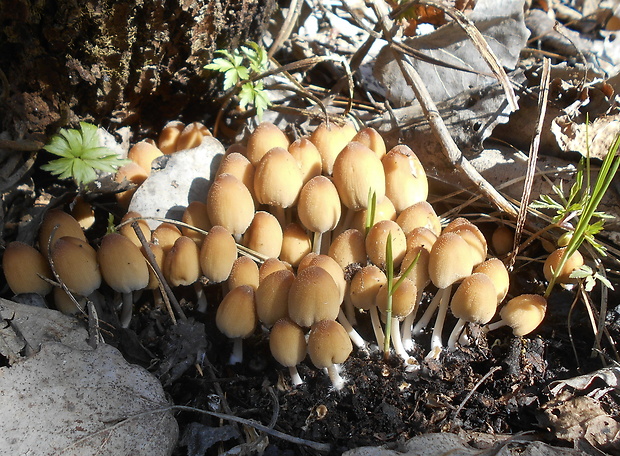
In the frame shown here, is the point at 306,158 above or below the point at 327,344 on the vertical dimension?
above

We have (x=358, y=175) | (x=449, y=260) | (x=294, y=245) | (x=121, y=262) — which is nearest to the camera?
(x=449, y=260)

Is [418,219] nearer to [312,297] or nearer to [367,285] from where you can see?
[367,285]

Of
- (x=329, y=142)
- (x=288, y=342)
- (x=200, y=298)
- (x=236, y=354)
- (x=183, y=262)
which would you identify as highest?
(x=329, y=142)

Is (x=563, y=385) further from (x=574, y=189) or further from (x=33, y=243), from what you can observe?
(x=33, y=243)

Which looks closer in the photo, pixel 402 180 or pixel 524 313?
pixel 524 313

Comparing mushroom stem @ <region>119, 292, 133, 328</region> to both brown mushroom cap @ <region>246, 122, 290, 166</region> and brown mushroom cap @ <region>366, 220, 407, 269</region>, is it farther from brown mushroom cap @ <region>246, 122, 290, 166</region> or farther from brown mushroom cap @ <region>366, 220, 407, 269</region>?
brown mushroom cap @ <region>366, 220, 407, 269</region>

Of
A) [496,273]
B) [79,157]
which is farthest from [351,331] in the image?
[79,157]

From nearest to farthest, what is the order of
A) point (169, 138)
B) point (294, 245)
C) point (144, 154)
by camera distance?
point (294, 245)
point (144, 154)
point (169, 138)

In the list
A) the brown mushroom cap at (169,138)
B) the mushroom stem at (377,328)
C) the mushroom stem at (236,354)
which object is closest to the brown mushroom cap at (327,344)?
the mushroom stem at (377,328)
